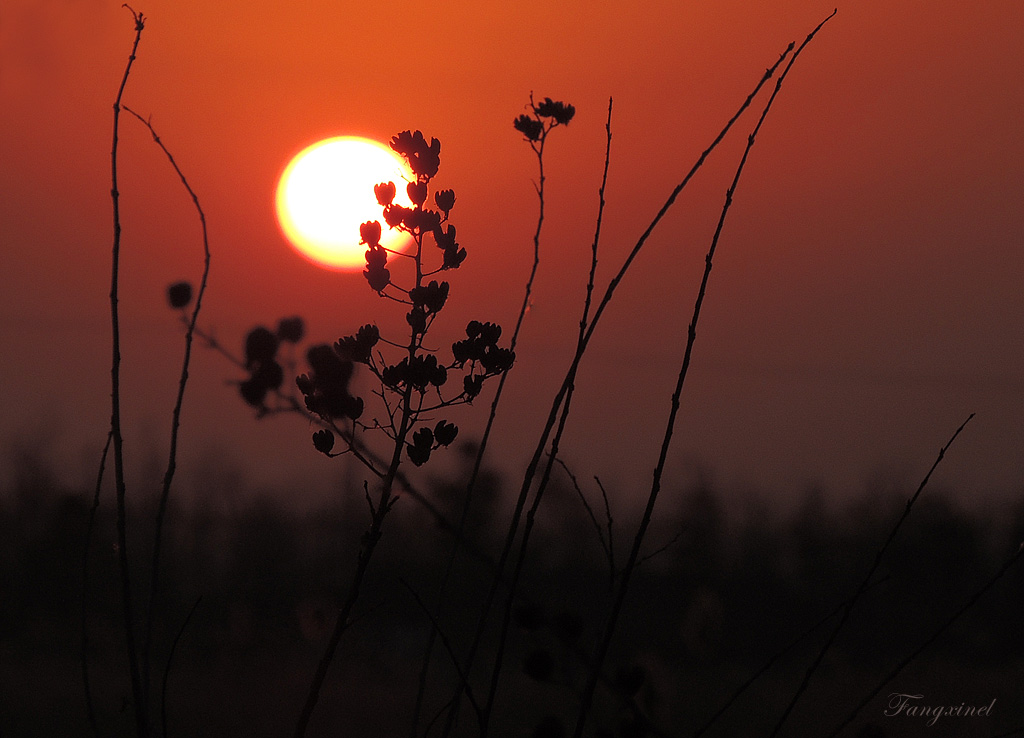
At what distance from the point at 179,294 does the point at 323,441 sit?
0.40 metres

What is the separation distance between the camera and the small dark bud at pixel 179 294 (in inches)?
65.0

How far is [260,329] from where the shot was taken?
1.57m

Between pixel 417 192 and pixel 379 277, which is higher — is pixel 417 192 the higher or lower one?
the higher one

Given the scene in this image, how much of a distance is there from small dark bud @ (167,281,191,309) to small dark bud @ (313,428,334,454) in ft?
1.19

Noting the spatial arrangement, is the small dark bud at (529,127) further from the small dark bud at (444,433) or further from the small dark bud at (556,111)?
the small dark bud at (444,433)

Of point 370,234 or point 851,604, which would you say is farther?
point 370,234

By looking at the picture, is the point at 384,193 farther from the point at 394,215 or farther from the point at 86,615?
the point at 86,615

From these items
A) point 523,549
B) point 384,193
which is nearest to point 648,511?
point 523,549

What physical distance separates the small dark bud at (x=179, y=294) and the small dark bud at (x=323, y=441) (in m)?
0.36

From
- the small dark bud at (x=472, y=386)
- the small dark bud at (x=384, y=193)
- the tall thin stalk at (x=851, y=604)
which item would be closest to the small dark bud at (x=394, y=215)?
the small dark bud at (x=384, y=193)

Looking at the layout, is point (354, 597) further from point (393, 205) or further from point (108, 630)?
point (108, 630)

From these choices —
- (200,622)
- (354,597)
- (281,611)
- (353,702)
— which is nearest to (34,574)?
(200,622)

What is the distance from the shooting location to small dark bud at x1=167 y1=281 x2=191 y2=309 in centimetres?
165

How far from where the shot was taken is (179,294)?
5.47 feet
